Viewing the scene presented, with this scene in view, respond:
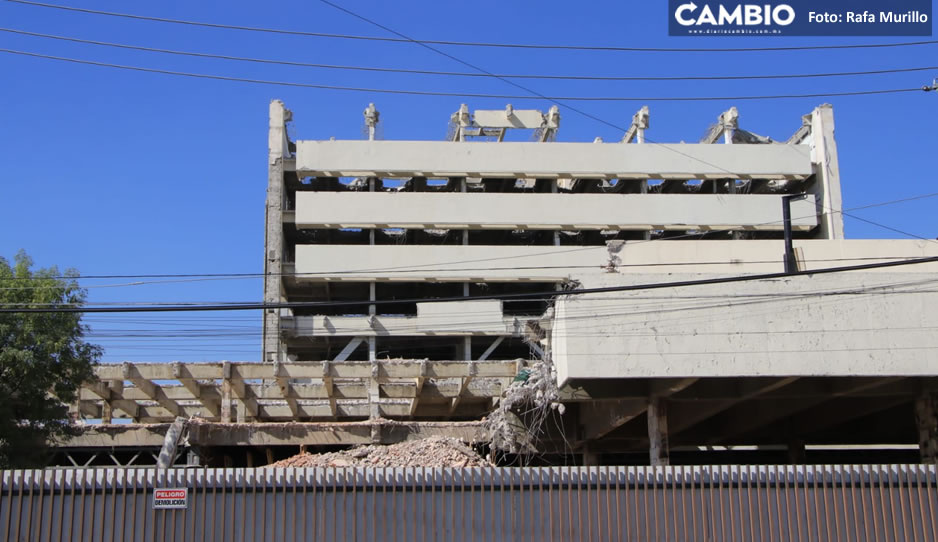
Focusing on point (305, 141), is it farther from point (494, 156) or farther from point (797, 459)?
point (797, 459)

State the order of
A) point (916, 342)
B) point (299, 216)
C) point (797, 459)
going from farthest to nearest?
point (299, 216) < point (797, 459) < point (916, 342)

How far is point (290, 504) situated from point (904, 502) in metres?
8.14

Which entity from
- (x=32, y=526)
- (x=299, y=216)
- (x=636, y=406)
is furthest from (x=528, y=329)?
(x=299, y=216)

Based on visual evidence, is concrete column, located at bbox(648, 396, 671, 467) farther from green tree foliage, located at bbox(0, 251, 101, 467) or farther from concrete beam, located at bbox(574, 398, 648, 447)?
green tree foliage, located at bbox(0, 251, 101, 467)

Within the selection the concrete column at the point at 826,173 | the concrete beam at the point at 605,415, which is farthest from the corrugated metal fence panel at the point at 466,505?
the concrete column at the point at 826,173

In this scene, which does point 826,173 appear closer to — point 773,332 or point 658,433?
point 658,433

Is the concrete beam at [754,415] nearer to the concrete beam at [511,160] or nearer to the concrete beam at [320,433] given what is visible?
the concrete beam at [320,433]

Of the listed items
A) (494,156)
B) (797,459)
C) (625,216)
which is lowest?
(797,459)

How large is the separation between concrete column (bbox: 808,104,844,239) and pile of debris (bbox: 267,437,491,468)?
3783 centimetres

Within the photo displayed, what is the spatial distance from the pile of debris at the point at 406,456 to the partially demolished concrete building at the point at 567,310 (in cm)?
89

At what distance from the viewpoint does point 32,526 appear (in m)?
12.2

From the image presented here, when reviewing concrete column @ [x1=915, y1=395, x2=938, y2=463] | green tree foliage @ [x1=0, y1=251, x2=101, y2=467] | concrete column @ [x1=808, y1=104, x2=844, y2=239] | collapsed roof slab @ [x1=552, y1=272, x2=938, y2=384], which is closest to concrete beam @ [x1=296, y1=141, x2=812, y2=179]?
concrete column @ [x1=808, y1=104, x2=844, y2=239]

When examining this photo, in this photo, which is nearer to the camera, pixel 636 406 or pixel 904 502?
pixel 904 502

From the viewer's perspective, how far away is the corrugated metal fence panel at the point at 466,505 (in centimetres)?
1224
